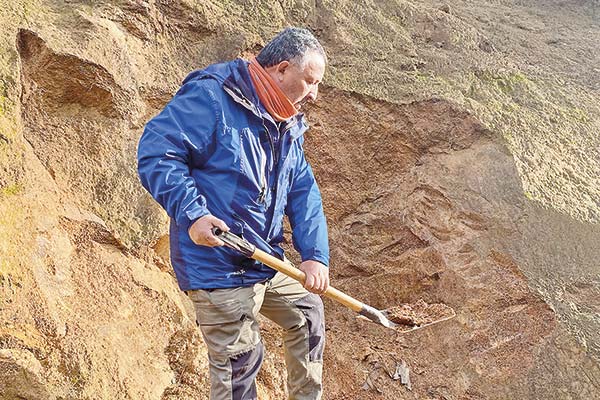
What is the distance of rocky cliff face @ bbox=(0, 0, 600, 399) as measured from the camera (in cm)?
369

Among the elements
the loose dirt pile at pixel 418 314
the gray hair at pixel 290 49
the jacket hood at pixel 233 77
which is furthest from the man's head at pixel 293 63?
the loose dirt pile at pixel 418 314

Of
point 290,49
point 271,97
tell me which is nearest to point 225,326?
point 271,97

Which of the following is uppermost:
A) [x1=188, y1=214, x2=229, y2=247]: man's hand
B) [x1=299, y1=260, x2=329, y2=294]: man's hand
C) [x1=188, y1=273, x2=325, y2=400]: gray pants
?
[x1=188, y1=214, x2=229, y2=247]: man's hand

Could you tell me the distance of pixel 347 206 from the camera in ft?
16.8

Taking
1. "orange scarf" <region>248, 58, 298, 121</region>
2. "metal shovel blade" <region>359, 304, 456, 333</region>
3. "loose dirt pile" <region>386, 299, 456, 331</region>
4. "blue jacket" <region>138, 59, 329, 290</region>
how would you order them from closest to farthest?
1. "blue jacket" <region>138, 59, 329, 290</region>
2. "orange scarf" <region>248, 58, 298, 121</region>
3. "metal shovel blade" <region>359, 304, 456, 333</region>
4. "loose dirt pile" <region>386, 299, 456, 331</region>

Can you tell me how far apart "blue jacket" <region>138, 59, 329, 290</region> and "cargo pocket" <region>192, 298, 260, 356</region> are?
4.2 inches

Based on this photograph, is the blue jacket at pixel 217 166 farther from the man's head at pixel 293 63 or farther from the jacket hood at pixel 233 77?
the man's head at pixel 293 63

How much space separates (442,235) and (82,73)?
2867 mm

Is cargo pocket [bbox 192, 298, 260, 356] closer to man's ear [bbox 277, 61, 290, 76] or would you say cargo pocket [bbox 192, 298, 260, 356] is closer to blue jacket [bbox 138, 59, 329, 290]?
blue jacket [bbox 138, 59, 329, 290]

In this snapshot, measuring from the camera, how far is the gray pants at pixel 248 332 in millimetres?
3037

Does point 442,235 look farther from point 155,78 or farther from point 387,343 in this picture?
point 155,78

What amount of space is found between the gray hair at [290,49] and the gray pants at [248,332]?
45.2 inches

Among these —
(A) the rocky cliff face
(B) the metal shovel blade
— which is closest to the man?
(B) the metal shovel blade

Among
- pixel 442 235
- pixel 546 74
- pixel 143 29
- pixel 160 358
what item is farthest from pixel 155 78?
pixel 546 74
